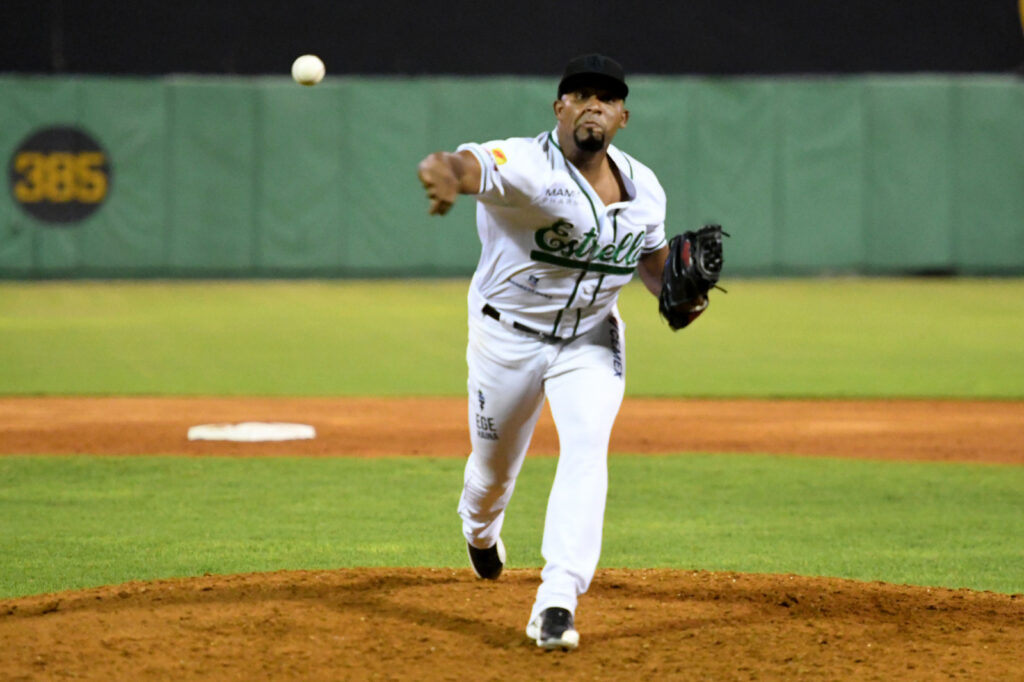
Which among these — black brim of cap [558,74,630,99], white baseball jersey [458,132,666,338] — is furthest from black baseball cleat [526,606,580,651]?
black brim of cap [558,74,630,99]

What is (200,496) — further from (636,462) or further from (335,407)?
(335,407)

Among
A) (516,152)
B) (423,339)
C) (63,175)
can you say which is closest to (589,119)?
(516,152)

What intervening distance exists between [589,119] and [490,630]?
1.56m

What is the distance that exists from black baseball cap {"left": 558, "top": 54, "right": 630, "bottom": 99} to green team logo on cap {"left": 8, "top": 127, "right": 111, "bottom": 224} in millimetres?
17655

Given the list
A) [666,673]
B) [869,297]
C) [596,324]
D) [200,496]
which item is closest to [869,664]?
[666,673]

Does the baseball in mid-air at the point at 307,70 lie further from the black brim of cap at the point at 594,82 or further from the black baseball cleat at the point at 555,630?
the black baseball cleat at the point at 555,630

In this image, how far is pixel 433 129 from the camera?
843 inches

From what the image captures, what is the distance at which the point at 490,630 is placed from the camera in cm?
444

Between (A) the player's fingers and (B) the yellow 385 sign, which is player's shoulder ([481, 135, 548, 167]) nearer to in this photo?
(A) the player's fingers

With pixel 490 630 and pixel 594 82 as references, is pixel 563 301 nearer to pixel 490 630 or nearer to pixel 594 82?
pixel 594 82

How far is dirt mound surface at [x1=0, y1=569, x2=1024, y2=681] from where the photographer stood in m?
4.04

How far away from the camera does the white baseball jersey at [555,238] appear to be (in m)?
4.31

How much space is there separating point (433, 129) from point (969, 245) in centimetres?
804

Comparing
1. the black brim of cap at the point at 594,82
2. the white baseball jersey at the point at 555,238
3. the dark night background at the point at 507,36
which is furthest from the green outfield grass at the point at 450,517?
the dark night background at the point at 507,36
